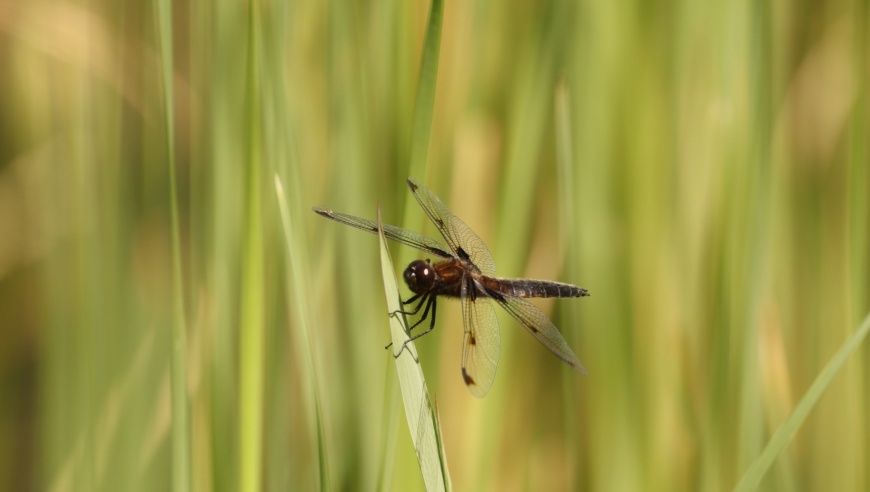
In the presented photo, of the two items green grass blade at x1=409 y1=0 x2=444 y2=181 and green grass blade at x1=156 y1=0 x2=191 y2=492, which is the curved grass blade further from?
green grass blade at x1=156 y1=0 x2=191 y2=492

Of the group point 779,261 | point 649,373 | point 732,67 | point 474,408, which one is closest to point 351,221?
point 474,408

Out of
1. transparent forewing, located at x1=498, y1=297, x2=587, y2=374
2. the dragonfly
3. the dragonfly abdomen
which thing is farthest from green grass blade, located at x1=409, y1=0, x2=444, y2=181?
the dragonfly abdomen

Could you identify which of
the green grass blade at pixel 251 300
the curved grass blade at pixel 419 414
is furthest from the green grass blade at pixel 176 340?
the curved grass blade at pixel 419 414

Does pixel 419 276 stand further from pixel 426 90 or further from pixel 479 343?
pixel 426 90

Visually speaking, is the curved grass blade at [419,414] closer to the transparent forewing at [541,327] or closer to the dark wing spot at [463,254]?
the transparent forewing at [541,327]

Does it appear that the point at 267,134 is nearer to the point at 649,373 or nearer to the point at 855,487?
the point at 649,373

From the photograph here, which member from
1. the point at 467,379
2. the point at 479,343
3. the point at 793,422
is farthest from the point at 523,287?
the point at 793,422
